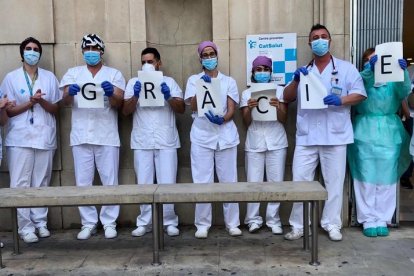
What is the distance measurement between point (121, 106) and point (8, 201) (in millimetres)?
1622

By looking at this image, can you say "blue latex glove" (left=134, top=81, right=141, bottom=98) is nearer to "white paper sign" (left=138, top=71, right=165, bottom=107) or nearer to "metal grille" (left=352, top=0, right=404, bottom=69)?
"white paper sign" (left=138, top=71, right=165, bottom=107)

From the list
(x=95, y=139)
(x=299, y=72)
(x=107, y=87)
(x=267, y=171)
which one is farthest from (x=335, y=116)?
(x=95, y=139)

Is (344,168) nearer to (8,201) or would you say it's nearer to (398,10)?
(398,10)

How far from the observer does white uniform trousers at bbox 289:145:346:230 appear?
15.6 ft

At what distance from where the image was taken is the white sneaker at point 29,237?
16.0 feet

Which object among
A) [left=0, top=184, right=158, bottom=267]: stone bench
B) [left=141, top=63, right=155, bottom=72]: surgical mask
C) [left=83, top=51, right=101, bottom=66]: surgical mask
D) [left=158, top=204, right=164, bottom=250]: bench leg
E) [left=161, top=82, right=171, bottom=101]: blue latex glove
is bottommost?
[left=158, top=204, right=164, bottom=250]: bench leg

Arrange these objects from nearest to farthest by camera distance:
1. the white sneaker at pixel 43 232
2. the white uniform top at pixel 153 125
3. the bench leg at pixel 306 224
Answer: the bench leg at pixel 306 224, the white uniform top at pixel 153 125, the white sneaker at pixel 43 232

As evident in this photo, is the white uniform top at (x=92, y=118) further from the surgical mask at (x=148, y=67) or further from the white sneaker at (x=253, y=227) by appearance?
the white sneaker at (x=253, y=227)

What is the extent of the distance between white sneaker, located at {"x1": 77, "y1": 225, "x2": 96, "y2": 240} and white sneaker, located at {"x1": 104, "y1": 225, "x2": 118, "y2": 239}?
6.4 inches

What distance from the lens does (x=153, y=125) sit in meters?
4.94

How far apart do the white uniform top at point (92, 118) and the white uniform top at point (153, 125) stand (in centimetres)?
23

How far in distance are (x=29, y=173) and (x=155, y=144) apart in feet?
4.51

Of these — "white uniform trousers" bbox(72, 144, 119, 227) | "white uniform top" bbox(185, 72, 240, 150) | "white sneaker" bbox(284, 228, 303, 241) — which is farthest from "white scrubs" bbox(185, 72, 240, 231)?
"white uniform trousers" bbox(72, 144, 119, 227)

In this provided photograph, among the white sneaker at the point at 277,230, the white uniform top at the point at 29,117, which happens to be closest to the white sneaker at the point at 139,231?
the white uniform top at the point at 29,117
